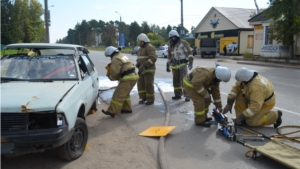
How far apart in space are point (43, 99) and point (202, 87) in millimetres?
3106

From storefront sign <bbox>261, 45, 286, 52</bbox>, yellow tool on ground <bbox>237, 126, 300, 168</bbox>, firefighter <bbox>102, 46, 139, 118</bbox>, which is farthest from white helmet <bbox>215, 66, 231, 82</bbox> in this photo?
storefront sign <bbox>261, 45, 286, 52</bbox>

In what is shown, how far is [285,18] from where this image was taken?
72.2 ft

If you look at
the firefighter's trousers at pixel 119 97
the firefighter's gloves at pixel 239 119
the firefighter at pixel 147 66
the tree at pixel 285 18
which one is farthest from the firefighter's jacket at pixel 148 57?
the tree at pixel 285 18

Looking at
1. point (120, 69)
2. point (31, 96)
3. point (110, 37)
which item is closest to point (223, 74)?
point (120, 69)

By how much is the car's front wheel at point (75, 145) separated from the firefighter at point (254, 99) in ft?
9.06

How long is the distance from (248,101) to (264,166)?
1942mm

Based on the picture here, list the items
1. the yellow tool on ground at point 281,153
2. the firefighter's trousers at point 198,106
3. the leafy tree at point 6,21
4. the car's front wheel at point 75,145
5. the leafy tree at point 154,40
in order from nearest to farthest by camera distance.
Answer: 1. the yellow tool on ground at point 281,153
2. the car's front wheel at point 75,145
3. the firefighter's trousers at point 198,106
4. the leafy tree at point 6,21
5. the leafy tree at point 154,40

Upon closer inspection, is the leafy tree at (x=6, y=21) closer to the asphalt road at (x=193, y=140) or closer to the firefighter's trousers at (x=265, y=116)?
the asphalt road at (x=193, y=140)

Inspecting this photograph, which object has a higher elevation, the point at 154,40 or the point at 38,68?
the point at 154,40

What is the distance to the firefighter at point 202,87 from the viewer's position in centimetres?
558

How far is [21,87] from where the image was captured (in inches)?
161

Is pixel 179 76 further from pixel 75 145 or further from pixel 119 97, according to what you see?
pixel 75 145

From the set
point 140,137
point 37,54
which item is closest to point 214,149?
point 140,137

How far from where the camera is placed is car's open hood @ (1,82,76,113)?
3.41m
